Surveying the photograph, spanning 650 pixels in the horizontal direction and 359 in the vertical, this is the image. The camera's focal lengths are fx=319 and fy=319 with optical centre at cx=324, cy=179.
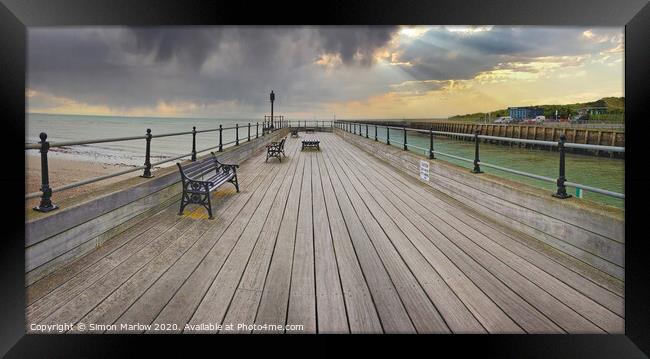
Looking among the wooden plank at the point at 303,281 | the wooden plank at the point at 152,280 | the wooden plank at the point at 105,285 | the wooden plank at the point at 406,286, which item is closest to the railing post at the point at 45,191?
the wooden plank at the point at 105,285

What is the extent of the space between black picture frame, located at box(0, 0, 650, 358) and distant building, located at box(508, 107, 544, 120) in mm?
57464

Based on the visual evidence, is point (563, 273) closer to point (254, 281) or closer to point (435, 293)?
point (435, 293)

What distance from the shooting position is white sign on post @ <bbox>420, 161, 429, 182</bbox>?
17.8 feet

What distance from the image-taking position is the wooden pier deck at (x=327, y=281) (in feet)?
5.63

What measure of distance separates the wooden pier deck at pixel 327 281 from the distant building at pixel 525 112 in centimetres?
5708

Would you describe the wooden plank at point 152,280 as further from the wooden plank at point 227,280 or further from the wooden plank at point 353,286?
the wooden plank at point 353,286

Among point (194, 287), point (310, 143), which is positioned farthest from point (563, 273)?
point (310, 143)

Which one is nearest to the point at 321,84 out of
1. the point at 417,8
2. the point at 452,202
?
the point at 452,202

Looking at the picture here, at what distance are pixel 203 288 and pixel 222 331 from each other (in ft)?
1.36

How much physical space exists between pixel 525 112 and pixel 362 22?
194ft

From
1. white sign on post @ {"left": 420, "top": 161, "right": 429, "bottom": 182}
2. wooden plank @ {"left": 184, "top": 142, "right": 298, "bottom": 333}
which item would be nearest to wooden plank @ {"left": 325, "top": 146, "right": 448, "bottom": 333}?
wooden plank @ {"left": 184, "top": 142, "right": 298, "bottom": 333}

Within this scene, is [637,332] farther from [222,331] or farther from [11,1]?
[11,1]

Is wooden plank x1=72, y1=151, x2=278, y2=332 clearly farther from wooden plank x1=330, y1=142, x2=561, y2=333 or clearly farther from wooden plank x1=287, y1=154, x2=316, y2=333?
wooden plank x1=330, y1=142, x2=561, y2=333

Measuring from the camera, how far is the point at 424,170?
5539 mm
